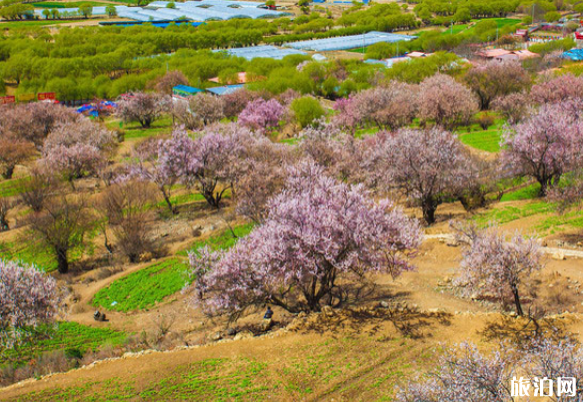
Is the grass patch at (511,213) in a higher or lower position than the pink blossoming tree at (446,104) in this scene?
lower

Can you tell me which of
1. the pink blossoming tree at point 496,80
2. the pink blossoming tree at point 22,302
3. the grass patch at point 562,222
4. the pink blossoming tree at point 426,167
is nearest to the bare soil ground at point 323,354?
the pink blossoming tree at point 22,302

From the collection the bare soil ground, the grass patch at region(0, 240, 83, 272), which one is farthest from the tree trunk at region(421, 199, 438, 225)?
the grass patch at region(0, 240, 83, 272)

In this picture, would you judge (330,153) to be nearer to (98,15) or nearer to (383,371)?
(383,371)

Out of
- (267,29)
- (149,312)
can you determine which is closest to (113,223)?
(149,312)

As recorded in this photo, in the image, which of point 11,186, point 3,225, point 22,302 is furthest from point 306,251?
point 11,186

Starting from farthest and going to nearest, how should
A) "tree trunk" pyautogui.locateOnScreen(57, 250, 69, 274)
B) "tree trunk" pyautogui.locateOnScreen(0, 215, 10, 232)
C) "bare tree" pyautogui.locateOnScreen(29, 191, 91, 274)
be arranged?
"tree trunk" pyautogui.locateOnScreen(0, 215, 10, 232) → "tree trunk" pyautogui.locateOnScreen(57, 250, 69, 274) → "bare tree" pyautogui.locateOnScreen(29, 191, 91, 274)

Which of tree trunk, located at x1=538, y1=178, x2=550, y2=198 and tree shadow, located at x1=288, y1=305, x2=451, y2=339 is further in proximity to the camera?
tree trunk, located at x1=538, y1=178, x2=550, y2=198

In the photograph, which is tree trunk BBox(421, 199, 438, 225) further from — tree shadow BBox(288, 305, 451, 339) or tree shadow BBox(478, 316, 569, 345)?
tree shadow BBox(478, 316, 569, 345)

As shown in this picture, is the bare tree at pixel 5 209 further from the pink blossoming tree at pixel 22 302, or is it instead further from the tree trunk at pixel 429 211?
the tree trunk at pixel 429 211
